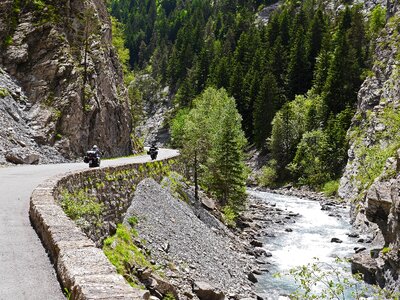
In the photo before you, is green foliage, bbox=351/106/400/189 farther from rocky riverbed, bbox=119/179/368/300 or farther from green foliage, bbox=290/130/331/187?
green foliage, bbox=290/130/331/187

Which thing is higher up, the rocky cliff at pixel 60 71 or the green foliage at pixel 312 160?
the rocky cliff at pixel 60 71

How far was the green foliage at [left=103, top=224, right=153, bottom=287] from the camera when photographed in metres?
15.9

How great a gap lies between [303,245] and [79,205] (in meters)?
23.1

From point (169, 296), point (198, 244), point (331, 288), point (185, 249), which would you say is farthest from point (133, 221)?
point (331, 288)

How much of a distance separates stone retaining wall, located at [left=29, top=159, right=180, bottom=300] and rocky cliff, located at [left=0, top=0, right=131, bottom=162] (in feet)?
67.3

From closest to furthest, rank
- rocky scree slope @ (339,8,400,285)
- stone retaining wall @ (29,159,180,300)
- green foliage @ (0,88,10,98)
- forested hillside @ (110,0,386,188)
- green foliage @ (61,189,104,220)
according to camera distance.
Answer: stone retaining wall @ (29,159,180,300) < green foliage @ (61,189,104,220) < rocky scree slope @ (339,8,400,285) < green foliage @ (0,88,10,98) < forested hillside @ (110,0,386,188)

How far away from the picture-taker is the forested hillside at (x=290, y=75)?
70938 mm

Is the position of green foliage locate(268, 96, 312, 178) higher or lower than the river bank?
higher

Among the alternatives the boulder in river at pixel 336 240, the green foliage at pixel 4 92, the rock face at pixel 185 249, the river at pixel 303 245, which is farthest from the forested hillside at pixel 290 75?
the green foliage at pixel 4 92

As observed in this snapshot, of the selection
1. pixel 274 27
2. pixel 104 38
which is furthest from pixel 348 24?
pixel 104 38

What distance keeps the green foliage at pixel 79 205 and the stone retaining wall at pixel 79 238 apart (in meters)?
0.24

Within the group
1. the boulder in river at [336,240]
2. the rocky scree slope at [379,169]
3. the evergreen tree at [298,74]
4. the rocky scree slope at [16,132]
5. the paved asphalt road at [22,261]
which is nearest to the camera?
the paved asphalt road at [22,261]

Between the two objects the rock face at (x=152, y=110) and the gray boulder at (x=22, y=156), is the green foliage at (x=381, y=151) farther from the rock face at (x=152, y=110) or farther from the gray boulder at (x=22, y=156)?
the rock face at (x=152, y=110)

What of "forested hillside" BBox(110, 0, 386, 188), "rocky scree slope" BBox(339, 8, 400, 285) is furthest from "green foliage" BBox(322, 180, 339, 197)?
"rocky scree slope" BBox(339, 8, 400, 285)
